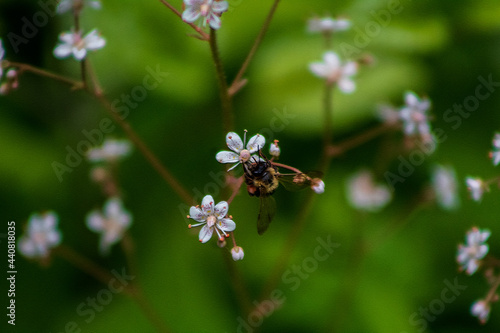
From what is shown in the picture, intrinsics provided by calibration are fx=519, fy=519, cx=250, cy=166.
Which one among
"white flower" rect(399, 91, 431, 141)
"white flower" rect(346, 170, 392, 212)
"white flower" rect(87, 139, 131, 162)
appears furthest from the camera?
"white flower" rect(346, 170, 392, 212)

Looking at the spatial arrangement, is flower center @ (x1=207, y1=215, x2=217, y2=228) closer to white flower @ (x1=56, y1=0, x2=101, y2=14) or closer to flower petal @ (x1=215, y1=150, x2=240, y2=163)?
flower petal @ (x1=215, y1=150, x2=240, y2=163)

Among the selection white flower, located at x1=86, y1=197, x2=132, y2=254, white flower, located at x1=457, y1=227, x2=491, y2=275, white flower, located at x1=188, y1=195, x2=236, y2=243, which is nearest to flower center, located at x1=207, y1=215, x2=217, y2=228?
white flower, located at x1=188, y1=195, x2=236, y2=243

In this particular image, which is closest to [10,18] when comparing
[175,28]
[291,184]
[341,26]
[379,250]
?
[175,28]

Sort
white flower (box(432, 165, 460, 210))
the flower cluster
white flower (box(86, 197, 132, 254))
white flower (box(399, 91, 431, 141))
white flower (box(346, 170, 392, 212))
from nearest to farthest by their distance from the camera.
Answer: the flower cluster, white flower (box(399, 91, 431, 141)), white flower (box(86, 197, 132, 254)), white flower (box(432, 165, 460, 210)), white flower (box(346, 170, 392, 212))

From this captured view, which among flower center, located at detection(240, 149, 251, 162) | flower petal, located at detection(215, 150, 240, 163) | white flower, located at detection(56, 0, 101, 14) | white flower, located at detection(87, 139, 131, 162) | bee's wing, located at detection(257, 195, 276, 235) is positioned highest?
white flower, located at detection(56, 0, 101, 14)

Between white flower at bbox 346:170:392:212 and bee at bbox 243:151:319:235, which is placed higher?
bee at bbox 243:151:319:235

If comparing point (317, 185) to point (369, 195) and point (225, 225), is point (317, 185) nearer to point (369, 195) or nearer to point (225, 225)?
point (225, 225)

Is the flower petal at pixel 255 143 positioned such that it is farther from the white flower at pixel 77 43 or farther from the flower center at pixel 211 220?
the white flower at pixel 77 43
